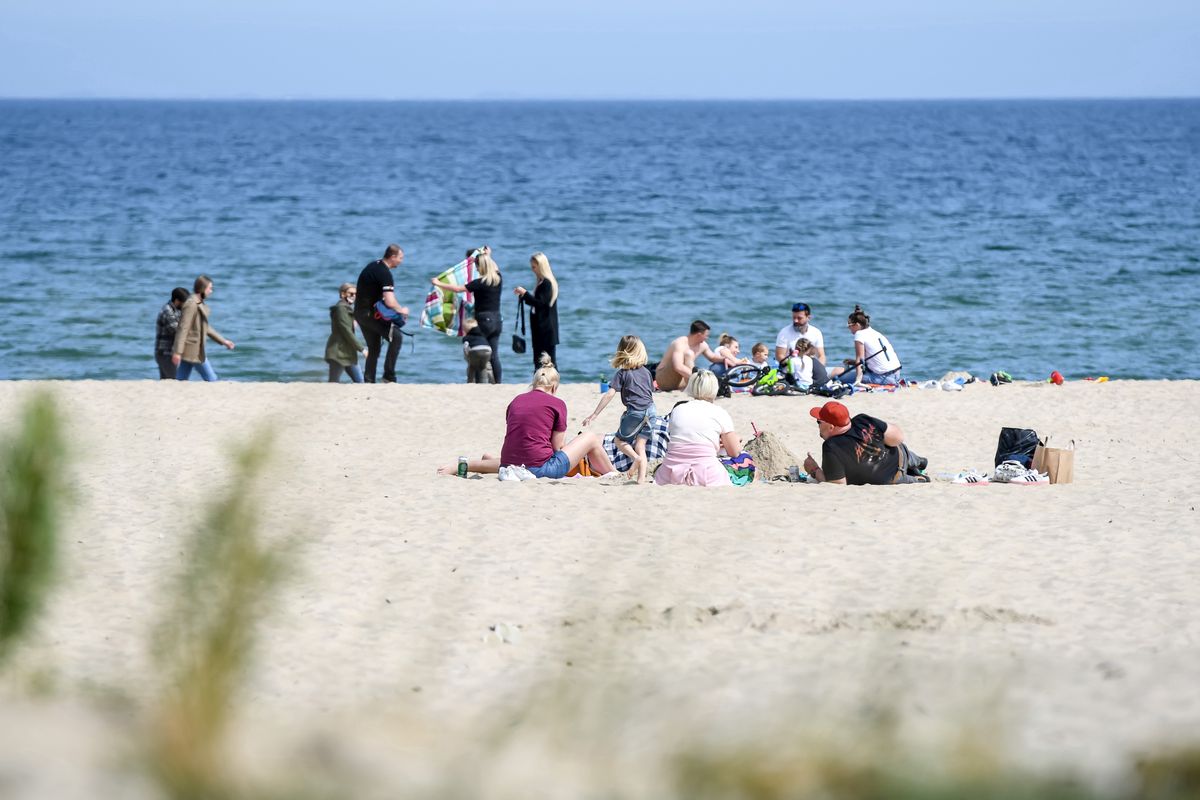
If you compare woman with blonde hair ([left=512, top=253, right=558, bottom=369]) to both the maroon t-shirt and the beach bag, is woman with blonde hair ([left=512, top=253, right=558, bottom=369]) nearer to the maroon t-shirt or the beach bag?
the maroon t-shirt

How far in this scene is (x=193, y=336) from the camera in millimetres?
14680

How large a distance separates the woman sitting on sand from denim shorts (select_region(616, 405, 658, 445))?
126cm

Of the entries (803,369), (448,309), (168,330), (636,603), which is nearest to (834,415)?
(636,603)

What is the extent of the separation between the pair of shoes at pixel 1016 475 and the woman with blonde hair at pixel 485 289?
603 cm

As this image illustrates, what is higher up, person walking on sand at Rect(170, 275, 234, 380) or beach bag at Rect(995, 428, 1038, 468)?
person walking on sand at Rect(170, 275, 234, 380)

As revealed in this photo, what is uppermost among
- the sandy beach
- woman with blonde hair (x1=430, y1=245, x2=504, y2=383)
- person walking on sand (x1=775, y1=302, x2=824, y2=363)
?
woman with blonde hair (x1=430, y1=245, x2=504, y2=383)

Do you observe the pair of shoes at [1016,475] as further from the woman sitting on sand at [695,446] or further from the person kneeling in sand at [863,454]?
the woman sitting on sand at [695,446]

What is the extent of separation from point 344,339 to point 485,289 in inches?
72.0

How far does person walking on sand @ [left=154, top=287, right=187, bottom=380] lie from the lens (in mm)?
14500

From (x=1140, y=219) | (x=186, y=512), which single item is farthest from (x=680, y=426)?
(x=1140, y=219)

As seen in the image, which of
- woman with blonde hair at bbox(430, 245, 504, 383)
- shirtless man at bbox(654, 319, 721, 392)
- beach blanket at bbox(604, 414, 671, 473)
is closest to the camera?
beach blanket at bbox(604, 414, 671, 473)

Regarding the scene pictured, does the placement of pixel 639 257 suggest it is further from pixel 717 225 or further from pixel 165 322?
pixel 165 322

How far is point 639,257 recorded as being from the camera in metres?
30.7

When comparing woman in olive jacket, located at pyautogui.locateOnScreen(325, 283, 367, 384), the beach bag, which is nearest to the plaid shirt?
woman in olive jacket, located at pyautogui.locateOnScreen(325, 283, 367, 384)
